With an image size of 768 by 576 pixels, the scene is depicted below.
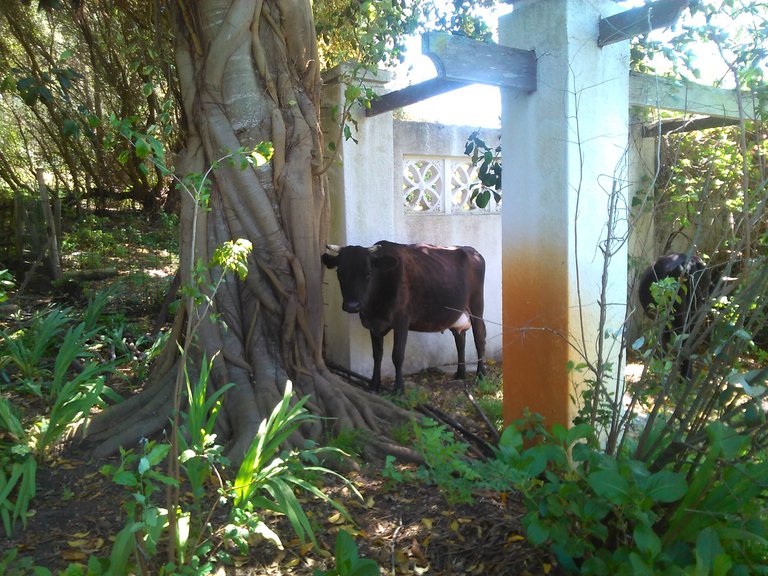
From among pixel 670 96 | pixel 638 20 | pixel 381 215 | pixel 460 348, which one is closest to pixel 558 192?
pixel 638 20

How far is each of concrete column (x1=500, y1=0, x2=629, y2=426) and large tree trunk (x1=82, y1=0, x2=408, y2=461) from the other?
123cm

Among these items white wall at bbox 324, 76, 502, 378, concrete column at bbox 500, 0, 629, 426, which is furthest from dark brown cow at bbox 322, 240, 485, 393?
concrete column at bbox 500, 0, 629, 426

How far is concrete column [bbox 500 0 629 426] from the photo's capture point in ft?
14.3

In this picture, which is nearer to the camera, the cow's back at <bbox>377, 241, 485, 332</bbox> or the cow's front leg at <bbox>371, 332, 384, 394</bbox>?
the cow's front leg at <bbox>371, 332, 384, 394</bbox>

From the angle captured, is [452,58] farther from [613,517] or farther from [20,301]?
[20,301]

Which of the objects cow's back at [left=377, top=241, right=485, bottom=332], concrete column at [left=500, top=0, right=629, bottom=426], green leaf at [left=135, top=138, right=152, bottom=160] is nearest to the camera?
green leaf at [left=135, top=138, right=152, bottom=160]

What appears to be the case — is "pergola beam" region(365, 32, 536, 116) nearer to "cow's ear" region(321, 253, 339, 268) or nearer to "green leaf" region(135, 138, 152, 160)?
"green leaf" region(135, 138, 152, 160)

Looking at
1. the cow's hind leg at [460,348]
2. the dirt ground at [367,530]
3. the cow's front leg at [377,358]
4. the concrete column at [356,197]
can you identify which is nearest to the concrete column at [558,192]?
the dirt ground at [367,530]

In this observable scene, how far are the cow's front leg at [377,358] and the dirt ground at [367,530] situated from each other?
243 centimetres

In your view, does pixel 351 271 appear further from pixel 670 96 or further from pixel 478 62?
pixel 670 96

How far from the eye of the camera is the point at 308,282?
17.8ft

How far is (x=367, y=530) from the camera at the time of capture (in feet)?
12.0

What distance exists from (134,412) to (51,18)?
37.1 ft

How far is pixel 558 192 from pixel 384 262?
243cm
